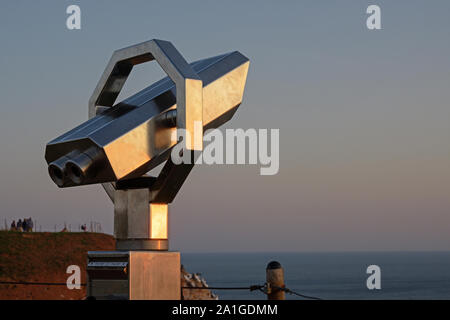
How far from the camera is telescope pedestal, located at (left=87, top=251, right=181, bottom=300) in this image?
7.88 metres

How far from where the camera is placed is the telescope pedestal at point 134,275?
7.88 meters

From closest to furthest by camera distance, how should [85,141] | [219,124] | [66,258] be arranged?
1. [85,141]
2. [219,124]
3. [66,258]

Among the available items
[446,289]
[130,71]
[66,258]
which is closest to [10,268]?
[66,258]

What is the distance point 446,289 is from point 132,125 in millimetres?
143169

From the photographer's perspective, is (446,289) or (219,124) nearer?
(219,124)

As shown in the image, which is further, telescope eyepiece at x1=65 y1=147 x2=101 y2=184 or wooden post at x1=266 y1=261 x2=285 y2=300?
wooden post at x1=266 y1=261 x2=285 y2=300

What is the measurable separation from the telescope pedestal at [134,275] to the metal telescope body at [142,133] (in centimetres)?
19

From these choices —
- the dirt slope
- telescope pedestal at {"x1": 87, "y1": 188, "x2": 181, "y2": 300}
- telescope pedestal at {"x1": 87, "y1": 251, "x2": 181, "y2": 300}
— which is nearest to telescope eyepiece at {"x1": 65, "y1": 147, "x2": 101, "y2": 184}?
telescope pedestal at {"x1": 87, "y1": 188, "x2": 181, "y2": 300}

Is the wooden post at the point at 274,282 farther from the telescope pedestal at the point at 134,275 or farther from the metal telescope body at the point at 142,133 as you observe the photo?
the metal telescope body at the point at 142,133

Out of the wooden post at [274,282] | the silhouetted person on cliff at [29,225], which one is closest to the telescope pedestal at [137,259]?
the wooden post at [274,282]

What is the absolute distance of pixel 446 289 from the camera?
5640 inches

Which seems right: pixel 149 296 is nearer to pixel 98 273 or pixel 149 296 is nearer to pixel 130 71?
pixel 98 273

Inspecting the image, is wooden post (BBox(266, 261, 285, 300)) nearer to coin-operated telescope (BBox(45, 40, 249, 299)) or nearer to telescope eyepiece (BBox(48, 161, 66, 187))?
coin-operated telescope (BBox(45, 40, 249, 299))
